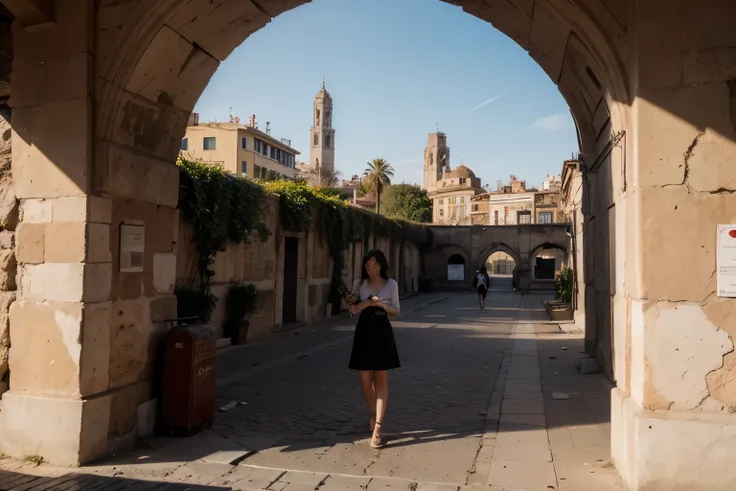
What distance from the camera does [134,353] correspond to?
5.29 m

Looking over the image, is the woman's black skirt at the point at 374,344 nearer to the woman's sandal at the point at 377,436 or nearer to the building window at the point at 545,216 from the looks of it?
the woman's sandal at the point at 377,436

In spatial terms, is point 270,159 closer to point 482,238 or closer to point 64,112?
point 482,238

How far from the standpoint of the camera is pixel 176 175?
5.92 metres

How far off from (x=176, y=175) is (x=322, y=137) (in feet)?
371

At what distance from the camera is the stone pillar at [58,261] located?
15.6 ft

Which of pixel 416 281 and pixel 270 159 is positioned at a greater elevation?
pixel 270 159

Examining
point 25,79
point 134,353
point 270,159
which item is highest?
point 270,159

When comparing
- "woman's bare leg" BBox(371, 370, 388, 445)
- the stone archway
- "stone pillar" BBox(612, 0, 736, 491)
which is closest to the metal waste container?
the stone archway

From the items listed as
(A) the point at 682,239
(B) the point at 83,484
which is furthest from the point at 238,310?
(A) the point at 682,239

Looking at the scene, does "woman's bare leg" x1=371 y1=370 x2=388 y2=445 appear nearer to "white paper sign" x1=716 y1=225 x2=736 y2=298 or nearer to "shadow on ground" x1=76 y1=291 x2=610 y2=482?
"shadow on ground" x1=76 y1=291 x2=610 y2=482

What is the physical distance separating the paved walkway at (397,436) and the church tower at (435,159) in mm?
104018

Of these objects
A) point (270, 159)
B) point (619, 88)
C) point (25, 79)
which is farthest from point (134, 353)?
point (270, 159)

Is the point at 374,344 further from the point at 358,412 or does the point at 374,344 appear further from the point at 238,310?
the point at 238,310

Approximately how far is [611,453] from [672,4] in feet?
10.5
